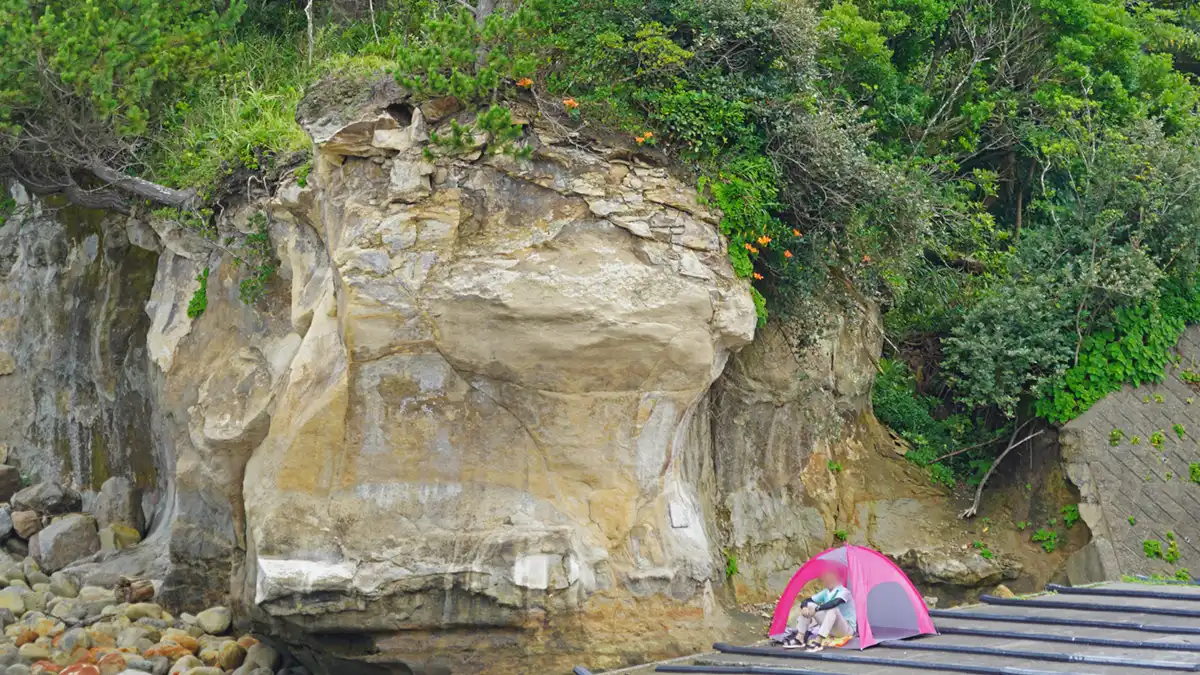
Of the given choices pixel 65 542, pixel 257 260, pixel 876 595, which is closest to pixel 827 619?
pixel 876 595

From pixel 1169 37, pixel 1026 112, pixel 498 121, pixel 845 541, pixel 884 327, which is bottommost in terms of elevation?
pixel 845 541

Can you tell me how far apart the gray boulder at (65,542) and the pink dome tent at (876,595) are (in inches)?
340

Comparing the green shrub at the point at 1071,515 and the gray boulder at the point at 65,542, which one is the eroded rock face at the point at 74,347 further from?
the green shrub at the point at 1071,515

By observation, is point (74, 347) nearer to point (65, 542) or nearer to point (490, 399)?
point (65, 542)

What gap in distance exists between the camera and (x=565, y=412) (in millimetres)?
11656

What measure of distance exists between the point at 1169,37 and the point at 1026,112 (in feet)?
6.77

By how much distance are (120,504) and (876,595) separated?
9.57 metres

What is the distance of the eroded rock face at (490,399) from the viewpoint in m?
11.3

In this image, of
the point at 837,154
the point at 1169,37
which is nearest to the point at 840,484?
the point at 837,154

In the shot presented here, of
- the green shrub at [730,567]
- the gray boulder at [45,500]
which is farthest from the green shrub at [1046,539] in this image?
the gray boulder at [45,500]

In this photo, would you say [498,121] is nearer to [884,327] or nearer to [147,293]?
[884,327]

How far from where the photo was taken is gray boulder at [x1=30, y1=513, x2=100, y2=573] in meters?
15.6

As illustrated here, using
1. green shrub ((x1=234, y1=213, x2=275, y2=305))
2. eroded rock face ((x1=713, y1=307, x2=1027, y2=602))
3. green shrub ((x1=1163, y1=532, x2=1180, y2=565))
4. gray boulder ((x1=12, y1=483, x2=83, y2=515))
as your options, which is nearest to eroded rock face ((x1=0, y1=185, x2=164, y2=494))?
gray boulder ((x1=12, y1=483, x2=83, y2=515))

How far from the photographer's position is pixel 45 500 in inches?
651
